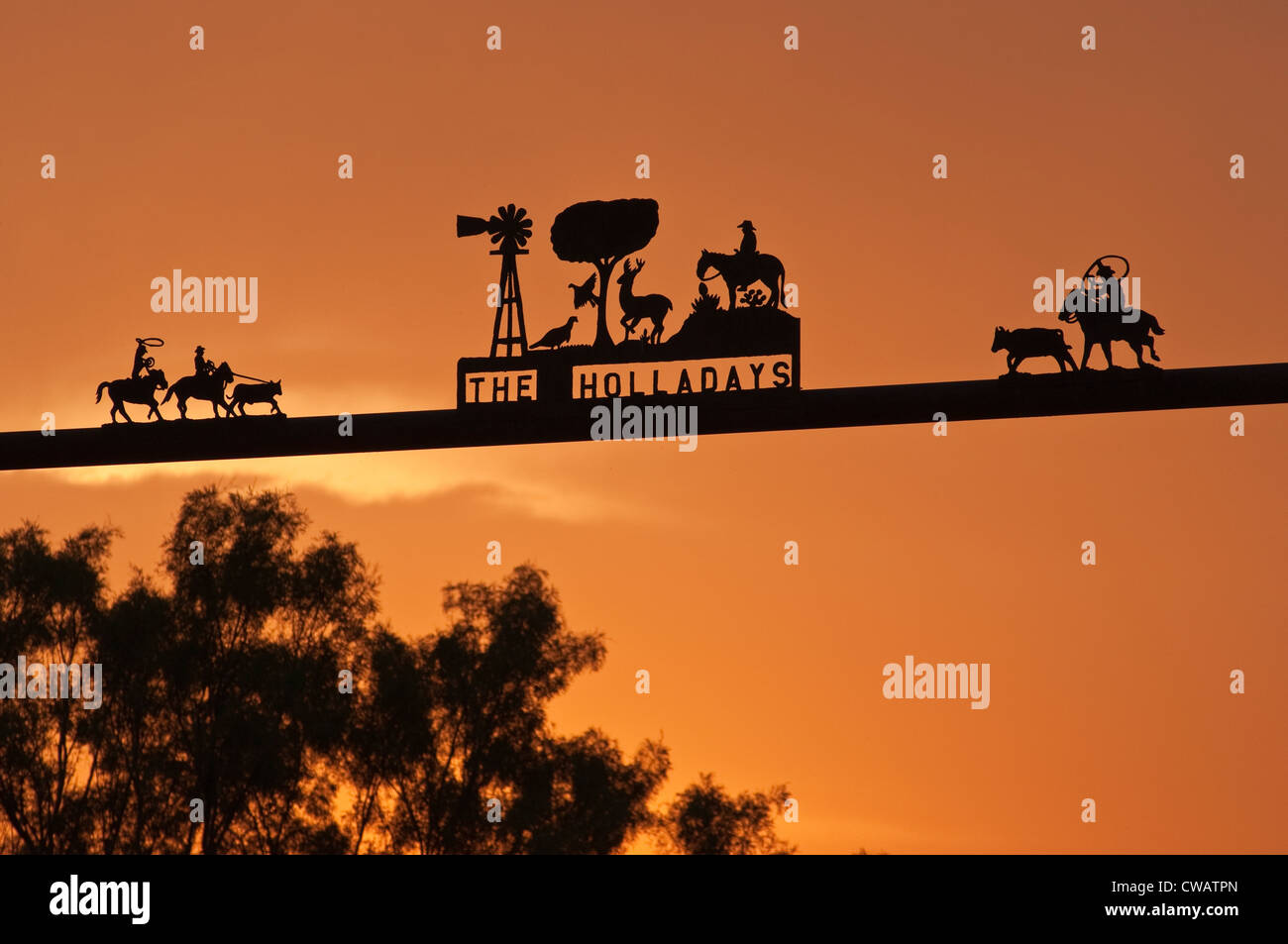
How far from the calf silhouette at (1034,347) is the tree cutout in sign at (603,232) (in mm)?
4122

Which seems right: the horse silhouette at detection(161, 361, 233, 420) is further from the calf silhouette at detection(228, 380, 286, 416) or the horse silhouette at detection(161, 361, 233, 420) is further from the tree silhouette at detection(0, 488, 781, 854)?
the tree silhouette at detection(0, 488, 781, 854)

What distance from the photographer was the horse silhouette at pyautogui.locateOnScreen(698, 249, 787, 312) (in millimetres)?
23703

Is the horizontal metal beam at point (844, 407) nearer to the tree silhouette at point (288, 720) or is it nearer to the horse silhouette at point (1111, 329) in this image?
the horse silhouette at point (1111, 329)

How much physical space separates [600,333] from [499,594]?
13707 millimetres

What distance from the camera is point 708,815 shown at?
37.1m

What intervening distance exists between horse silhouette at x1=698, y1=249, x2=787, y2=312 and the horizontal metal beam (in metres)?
1.16

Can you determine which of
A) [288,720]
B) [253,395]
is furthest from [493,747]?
[253,395]

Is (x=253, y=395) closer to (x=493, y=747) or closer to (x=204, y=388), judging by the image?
(x=204, y=388)

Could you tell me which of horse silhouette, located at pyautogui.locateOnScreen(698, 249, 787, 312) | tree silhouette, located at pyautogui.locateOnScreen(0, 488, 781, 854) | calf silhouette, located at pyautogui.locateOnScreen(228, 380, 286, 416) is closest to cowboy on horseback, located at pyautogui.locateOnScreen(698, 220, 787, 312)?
horse silhouette, located at pyautogui.locateOnScreen(698, 249, 787, 312)

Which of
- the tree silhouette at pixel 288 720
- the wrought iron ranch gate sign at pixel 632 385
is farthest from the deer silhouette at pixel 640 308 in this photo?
the tree silhouette at pixel 288 720

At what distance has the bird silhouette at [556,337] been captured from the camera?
2406 cm
